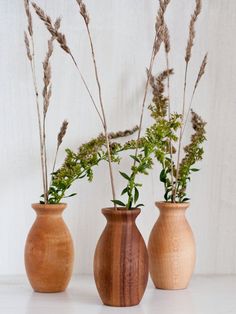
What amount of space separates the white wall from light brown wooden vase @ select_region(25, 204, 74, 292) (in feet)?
0.49

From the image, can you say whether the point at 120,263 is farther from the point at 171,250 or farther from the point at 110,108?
the point at 110,108

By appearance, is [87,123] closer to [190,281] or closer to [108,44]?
[108,44]

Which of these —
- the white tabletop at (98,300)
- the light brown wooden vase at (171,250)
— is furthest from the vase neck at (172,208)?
the white tabletop at (98,300)

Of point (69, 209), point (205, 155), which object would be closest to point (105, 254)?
point (69, 209)

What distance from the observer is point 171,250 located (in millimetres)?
1056

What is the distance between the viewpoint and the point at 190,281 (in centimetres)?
116

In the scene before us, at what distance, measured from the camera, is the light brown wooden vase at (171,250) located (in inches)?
41.7

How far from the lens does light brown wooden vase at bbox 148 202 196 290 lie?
1.06 metres

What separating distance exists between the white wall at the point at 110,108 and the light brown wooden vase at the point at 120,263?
0.26m

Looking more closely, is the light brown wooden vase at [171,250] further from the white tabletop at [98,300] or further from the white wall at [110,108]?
the white wall at [110,108]

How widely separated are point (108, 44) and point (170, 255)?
0.43 meters

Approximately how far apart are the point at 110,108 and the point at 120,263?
384 mm

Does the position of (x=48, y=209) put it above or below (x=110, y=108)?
below

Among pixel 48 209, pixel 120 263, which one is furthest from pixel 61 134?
pixel 120 263
